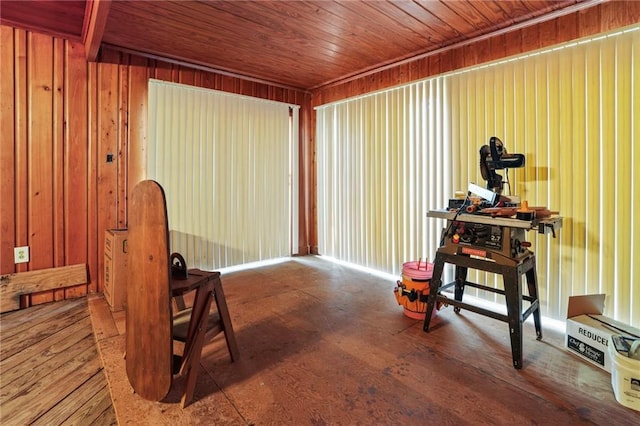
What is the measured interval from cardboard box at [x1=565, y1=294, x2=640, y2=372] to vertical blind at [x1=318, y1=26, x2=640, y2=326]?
318 mm

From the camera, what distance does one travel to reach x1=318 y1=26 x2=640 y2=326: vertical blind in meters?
2.26

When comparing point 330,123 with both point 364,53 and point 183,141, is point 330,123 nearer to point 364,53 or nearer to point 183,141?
point 364,53

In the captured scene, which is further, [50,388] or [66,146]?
[66,146]

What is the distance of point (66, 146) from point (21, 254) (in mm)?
1031

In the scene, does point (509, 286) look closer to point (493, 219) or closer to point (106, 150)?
point (493, 219)

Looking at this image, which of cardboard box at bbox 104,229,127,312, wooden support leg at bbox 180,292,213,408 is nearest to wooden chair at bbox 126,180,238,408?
wooden support leg at bbox 180,292,213,408

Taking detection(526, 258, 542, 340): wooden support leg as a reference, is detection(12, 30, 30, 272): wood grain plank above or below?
above

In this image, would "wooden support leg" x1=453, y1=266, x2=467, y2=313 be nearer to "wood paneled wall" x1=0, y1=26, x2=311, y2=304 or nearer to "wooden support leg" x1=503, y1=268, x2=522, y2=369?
"wooden support leg" x1=503, y1=268, x2=522, y2=369

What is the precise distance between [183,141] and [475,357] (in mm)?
3430

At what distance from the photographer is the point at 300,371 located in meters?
1.92

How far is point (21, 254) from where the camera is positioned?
2865 mm

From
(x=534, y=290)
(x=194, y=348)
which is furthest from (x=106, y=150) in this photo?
(x=534, y=290)

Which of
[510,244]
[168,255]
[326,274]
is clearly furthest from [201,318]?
[326,274]

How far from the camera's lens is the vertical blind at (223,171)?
3.57 metres
